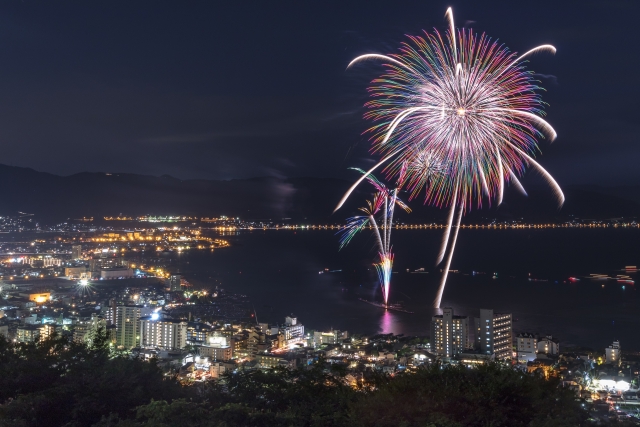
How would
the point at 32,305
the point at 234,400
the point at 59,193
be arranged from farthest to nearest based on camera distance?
the point at 59,193, the point at 32,305, the point at 234,400

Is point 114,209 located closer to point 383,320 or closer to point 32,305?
point 32,305

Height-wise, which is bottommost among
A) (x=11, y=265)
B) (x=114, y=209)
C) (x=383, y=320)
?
(x=383, y=320)

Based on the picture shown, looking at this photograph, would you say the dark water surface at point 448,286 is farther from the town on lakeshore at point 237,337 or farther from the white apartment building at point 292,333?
the white apartment building at point 292,333

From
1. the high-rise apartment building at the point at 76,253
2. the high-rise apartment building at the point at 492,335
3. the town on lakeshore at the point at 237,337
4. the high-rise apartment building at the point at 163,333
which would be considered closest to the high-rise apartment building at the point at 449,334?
the town on lakeshore at the point at 237,337

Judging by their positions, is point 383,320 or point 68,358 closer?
point 68,358

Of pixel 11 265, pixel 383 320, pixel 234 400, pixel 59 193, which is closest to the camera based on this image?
pixel 234 400

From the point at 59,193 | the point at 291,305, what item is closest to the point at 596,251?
the point at 291,305
